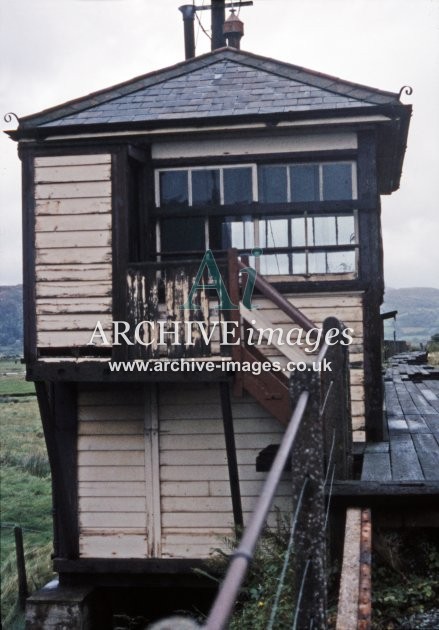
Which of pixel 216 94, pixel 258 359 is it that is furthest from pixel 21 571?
pixel 216 94

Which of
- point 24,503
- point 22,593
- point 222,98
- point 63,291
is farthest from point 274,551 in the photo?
point 24,503

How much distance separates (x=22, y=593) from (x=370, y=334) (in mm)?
9845

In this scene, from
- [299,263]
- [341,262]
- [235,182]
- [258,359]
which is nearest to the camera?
[258,359]

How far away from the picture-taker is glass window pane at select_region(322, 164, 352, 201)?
838 cm

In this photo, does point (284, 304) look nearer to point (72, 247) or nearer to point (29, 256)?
point (72, 247)

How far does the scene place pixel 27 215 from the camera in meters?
8.09

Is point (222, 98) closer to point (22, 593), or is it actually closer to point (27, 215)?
point (27, 215)

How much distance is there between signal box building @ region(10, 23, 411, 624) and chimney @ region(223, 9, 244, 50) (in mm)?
3275

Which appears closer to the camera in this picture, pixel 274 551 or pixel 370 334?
pixel 274 551

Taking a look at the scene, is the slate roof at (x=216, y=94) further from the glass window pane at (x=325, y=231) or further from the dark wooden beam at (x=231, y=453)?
the dark wooden beam at (x=231, y=453)

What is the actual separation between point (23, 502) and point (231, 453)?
59.0 feet

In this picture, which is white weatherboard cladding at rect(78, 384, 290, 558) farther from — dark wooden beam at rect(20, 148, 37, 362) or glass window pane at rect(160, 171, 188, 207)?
glass window pane at rect(160, 171, 188, 207)

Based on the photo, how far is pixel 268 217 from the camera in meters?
8.55

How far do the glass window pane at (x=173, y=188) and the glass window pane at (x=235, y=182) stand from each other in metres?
0.50
